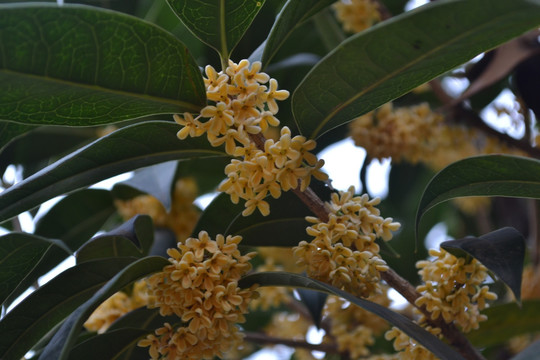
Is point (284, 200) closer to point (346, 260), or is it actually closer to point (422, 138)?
point (346, 260)

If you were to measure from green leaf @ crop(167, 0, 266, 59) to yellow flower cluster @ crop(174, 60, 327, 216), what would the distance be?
0.35 ft

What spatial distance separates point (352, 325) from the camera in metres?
1.80

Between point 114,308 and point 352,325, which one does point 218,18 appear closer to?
point 114,308

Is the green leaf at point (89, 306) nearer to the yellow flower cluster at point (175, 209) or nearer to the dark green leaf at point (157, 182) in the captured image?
the dark green leaf at point (157, 182)

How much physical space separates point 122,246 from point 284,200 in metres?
0.38

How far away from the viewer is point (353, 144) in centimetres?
196

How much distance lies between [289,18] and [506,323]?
89cm

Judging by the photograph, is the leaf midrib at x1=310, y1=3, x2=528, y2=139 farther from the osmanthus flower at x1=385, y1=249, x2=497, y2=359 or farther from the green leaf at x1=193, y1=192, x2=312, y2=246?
the osmanthus flower at x1=385, y1=249, x2=497, y2=359

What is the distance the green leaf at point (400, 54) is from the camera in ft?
2.73

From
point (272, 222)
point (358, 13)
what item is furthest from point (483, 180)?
point (358, 13)

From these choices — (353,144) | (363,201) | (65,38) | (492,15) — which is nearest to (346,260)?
(363,201)

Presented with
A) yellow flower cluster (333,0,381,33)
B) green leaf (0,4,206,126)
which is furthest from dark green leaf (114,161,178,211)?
yellow flower cluster (333,0,381,33)

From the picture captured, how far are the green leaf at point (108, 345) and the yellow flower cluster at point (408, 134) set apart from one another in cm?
94

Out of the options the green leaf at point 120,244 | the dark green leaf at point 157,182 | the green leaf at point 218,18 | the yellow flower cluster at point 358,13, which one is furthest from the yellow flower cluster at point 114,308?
the yellow flower cluster at point 358,13
